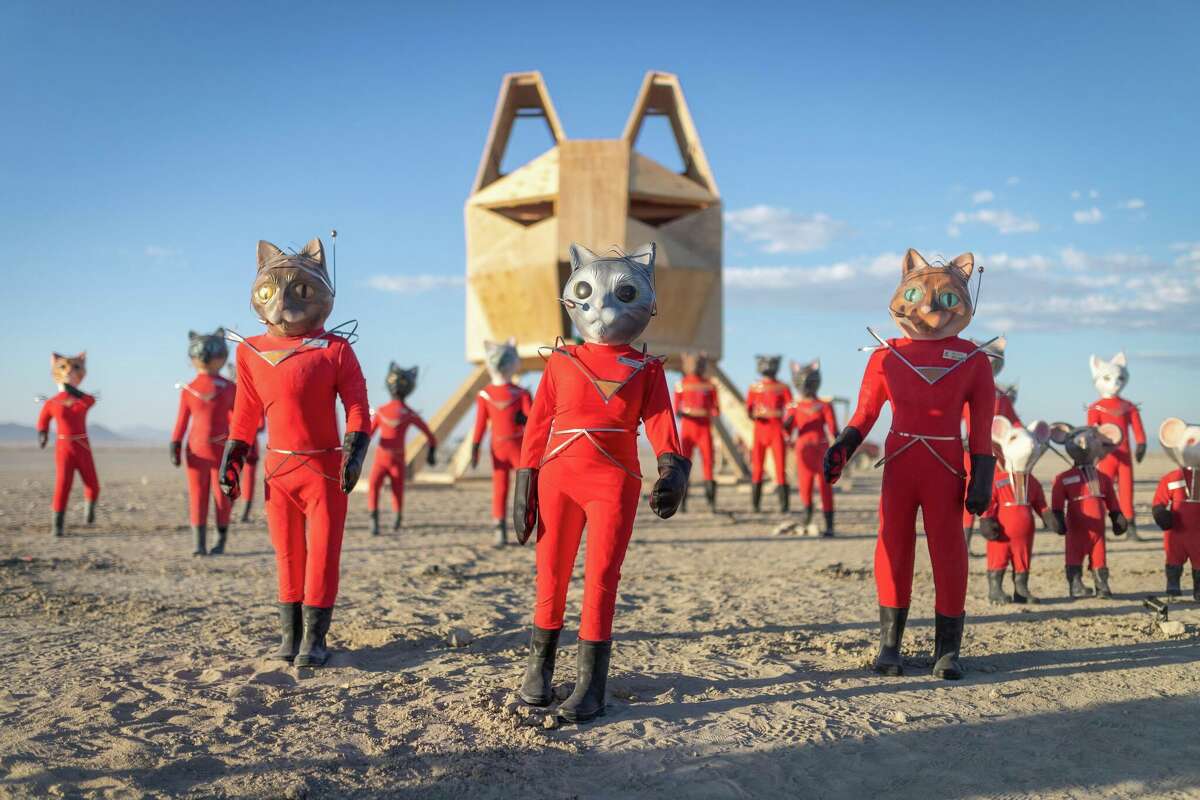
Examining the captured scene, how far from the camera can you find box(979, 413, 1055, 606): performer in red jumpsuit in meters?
6.47

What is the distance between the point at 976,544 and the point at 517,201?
29.7ft

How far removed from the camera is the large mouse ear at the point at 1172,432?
6.56 m

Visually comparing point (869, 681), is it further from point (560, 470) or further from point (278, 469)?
point (278, 469)

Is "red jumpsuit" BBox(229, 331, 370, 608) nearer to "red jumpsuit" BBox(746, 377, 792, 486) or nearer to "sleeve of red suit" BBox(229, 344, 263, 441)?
"sleeve of red suit" BBox(229, 344, 263, 441)

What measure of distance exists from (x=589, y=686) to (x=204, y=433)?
6098mm

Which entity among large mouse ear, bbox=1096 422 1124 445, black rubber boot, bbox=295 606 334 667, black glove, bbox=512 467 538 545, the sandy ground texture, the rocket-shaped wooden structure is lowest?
the sandy ground texture

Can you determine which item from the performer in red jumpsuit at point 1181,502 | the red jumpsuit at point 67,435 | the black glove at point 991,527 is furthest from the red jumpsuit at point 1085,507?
the red jumpsuit at point 67,435

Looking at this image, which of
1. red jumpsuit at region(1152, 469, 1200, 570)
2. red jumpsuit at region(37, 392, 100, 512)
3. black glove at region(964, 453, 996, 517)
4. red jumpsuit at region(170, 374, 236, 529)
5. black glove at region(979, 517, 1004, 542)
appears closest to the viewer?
black glove at region(964, 453, 996, 517)

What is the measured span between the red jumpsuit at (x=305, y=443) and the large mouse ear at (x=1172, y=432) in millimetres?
5658

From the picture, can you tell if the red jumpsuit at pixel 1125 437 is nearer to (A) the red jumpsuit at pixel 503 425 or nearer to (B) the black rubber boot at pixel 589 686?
(A) the red jumpsuit at pixel 503 425

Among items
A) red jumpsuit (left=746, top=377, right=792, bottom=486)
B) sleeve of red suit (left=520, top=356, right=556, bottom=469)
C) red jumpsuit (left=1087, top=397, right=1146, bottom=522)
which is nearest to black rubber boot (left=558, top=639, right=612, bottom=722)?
sleeve of red suit (left=520, top=356, right=556, bottom=469)

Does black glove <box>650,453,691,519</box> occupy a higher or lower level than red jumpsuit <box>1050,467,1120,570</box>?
higher

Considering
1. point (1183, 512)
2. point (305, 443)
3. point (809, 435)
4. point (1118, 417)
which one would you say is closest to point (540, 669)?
point (305, 443)

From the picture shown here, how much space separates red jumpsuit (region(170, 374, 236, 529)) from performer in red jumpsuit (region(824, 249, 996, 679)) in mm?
6217
